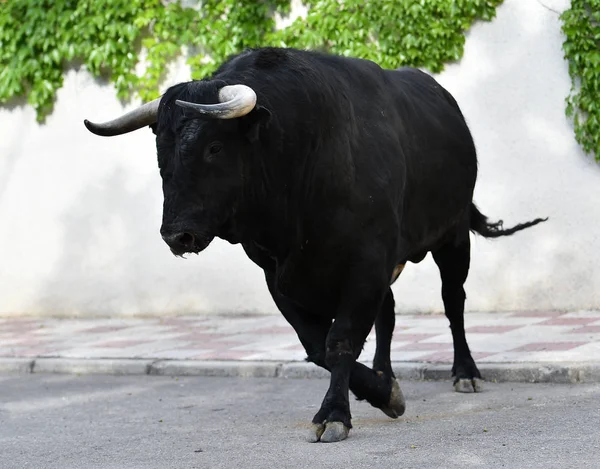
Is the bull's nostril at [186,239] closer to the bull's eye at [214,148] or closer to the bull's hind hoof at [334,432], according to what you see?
the bull's eye at [214,148]

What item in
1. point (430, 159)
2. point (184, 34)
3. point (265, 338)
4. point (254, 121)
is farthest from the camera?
point (184, 34)

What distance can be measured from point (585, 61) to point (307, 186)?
5278mm

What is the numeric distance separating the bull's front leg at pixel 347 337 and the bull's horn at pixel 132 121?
1.25m

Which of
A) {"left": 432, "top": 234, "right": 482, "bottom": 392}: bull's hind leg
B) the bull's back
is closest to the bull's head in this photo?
the bull's back

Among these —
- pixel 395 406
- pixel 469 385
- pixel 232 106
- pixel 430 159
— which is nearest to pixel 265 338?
pixel 469 385

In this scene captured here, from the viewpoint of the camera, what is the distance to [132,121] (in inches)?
228

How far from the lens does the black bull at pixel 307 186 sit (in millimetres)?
5297

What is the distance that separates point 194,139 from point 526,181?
583 centimetres

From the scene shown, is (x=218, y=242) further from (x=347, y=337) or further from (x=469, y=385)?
(x=347, y=337)

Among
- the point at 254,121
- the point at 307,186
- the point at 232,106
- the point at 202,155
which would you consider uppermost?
the point at 232,106

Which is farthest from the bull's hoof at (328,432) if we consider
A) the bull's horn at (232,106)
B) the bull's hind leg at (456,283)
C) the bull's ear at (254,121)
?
the bull's hind leg at (456,283)

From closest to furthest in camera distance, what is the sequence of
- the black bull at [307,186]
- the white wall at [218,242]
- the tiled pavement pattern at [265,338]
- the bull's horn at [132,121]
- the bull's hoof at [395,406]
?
the black bull at [307,186]
the bull's horn at [132,121]
the bull's hoof at [395,406]
the tiled pavement pattern at [265,338]
the white wall at [218,242]

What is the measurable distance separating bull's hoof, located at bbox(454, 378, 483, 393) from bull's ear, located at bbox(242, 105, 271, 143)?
8.05 ft

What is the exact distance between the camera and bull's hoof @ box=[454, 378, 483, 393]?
7117 mm
